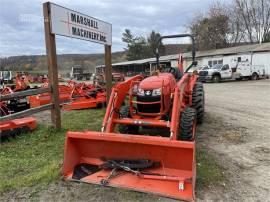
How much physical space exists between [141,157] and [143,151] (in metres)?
0.09

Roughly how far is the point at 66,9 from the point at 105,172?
393cm

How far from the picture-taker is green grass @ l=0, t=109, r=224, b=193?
13.9 ft

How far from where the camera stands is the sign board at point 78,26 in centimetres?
662

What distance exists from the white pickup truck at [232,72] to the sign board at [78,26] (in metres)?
18.8

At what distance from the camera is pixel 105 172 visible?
4.34 metres

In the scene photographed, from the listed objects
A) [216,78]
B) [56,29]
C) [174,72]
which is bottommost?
[216,78]

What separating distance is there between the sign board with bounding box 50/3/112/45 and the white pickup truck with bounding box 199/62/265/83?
61.8ft

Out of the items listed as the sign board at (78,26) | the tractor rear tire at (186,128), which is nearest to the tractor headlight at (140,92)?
the tractor rear tire at (186,128)

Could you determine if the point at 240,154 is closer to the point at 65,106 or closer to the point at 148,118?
the point at 148,118

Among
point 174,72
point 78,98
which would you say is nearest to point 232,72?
point 78,98

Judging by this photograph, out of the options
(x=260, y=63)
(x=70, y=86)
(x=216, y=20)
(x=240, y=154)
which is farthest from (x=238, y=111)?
(x=216, y=20)

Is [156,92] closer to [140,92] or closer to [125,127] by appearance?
[140,92]

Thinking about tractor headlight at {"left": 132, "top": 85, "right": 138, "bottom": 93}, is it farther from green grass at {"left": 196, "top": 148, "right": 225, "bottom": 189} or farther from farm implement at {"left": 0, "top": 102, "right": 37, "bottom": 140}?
farm implement at {"left": 0, "top": 102, "right": 37, "bottom": 140}

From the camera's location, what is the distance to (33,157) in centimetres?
527
